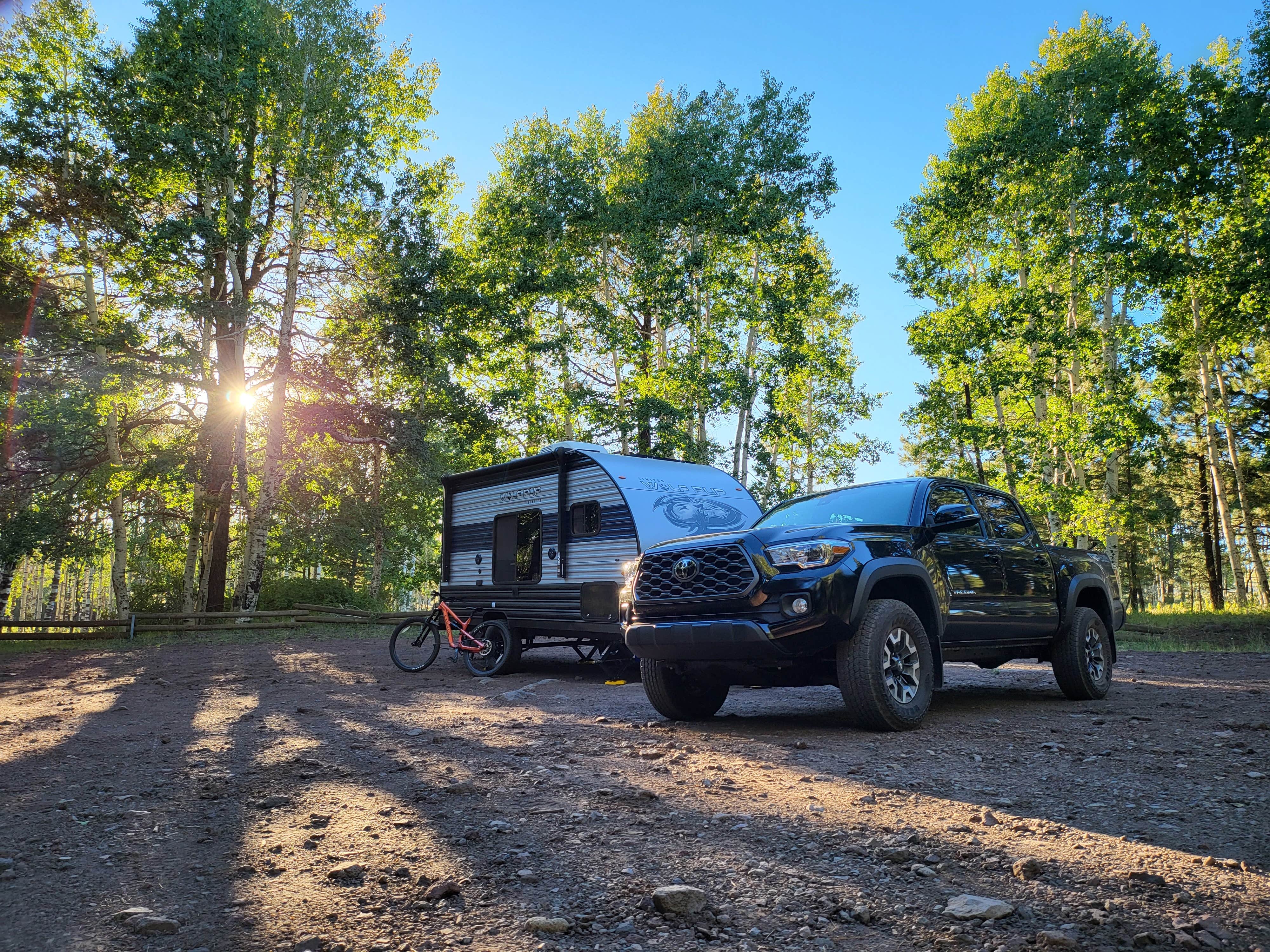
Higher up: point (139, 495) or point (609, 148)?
point (609, 148)

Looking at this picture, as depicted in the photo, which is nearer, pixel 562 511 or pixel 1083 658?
pixel 1083 658

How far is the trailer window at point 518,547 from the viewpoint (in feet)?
41.5

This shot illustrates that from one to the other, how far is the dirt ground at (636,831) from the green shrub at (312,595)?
80.7 feet

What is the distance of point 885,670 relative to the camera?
5902 mm

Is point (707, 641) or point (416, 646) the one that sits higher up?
point (707, 641)

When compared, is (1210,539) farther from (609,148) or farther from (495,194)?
(495,194)

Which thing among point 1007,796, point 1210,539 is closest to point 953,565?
point 1007,796

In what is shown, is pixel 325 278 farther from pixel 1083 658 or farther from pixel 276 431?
pixel 1083 658

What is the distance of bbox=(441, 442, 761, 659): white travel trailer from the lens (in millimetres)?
11266

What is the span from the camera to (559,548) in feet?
39.5

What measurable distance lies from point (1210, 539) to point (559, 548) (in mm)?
35137

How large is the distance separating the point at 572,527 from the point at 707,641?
6.44m

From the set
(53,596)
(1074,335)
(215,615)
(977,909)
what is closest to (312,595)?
(215,615)

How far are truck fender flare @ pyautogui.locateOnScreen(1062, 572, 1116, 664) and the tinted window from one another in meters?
0.68
